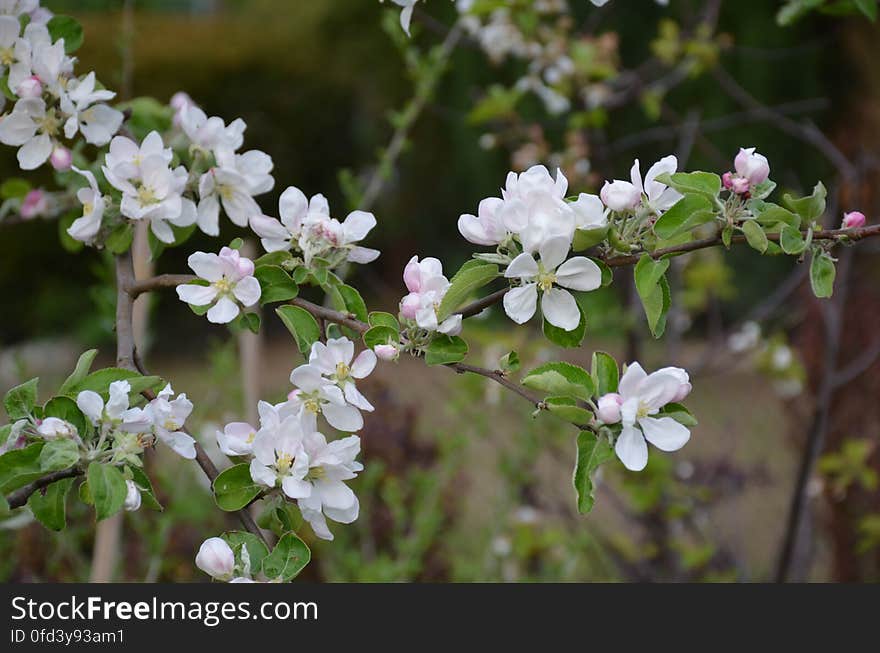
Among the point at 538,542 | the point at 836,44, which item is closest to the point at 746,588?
the point at 538,542

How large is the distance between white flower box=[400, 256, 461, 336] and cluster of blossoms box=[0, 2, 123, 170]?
1.53 ft

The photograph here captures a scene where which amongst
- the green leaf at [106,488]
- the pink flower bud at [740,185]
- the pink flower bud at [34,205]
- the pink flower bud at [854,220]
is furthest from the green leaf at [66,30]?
the pink flower bud at [854,220]

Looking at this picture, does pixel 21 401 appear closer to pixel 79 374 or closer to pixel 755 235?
pixel 79 374

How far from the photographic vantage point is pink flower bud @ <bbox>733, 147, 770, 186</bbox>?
884 millimetres

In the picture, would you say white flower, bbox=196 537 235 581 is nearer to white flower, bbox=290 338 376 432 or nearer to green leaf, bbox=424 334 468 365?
white flower, bbox=290 338 376 432

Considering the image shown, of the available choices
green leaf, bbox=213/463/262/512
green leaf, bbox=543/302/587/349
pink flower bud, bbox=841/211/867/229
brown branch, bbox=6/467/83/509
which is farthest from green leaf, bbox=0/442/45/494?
pink flower bud, bbox=841/211/867/229

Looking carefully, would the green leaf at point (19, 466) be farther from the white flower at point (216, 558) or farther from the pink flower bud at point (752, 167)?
the pink flower bud at point (752, 167)

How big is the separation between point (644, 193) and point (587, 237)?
0.37ft

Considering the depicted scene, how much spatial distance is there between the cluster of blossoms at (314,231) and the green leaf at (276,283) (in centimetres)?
2

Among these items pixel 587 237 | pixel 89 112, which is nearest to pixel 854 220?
pixel 587 237

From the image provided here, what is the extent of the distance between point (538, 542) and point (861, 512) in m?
1.01

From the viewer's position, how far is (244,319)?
3.36 ft

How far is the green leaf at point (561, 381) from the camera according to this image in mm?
852

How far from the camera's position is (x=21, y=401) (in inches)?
36.1
